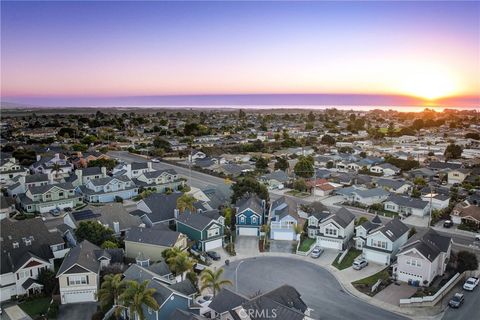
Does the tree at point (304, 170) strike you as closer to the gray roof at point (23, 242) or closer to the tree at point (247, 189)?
the tree at point (247, 189)

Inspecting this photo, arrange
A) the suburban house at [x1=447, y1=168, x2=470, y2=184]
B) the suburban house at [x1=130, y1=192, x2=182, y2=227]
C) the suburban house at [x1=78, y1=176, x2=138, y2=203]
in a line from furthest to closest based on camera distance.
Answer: the suburban house at [x1=447, y1=168, x2=470, y2=184] → the suburban house at [x1=78, y1=176, x2=138, y2=203] → the suburban house at [x1=130, y1=192, x2=182, y2=227]

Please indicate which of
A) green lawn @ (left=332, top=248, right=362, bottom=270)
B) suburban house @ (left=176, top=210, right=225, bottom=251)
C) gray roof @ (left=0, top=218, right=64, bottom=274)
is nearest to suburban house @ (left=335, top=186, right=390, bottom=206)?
green lawn @ (left=332, top=248, right=362, bottom=270)

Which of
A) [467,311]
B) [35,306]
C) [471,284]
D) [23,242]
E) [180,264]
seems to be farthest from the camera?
[23,242]

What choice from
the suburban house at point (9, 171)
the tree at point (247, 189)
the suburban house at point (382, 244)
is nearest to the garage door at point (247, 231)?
the tree at point (247, 189)

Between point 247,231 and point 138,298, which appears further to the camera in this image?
point 247,231

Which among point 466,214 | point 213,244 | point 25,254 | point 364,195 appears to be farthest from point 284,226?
point 25,254

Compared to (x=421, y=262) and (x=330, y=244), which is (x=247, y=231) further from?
(x=421, y=262)

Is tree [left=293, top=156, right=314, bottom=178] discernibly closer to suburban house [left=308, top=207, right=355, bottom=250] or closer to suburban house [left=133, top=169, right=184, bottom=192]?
suburban house [left=133, top=169, right=184, bottom=192]
